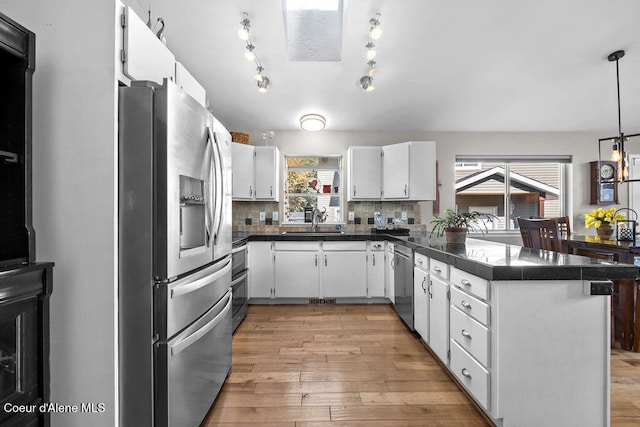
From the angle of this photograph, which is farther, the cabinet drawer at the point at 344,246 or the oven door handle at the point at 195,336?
the cabinet drawer at the point at 344,246

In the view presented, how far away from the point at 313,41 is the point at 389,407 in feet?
10.7

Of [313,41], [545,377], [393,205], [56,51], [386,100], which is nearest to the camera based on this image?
[56,51]

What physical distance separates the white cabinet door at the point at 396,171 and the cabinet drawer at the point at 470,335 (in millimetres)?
2319

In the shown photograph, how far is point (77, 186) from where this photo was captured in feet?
4.25

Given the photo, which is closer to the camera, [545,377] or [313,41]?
[545,377]

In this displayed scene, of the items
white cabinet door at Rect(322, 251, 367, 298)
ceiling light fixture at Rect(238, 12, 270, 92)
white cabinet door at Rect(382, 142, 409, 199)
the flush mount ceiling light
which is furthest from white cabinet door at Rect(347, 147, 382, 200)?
ceiling light fixture at Rect(238, 12, 270, 92)

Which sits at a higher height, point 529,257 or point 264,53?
point 264,53

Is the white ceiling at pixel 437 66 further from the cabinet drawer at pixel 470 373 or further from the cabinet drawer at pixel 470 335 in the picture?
the cabinet drawer at pixel 470 373

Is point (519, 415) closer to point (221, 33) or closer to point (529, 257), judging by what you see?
point (529, 257)

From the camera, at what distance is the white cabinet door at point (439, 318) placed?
2.20 meters

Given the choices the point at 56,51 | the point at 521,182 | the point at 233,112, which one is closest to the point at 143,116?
the point at 56,51

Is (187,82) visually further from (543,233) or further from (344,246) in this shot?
(543,233)

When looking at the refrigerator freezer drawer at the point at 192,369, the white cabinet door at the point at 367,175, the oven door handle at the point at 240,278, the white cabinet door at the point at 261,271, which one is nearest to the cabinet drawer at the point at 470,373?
the refrigerator freezer drawer at the point at 192,369

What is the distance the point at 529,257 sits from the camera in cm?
191
